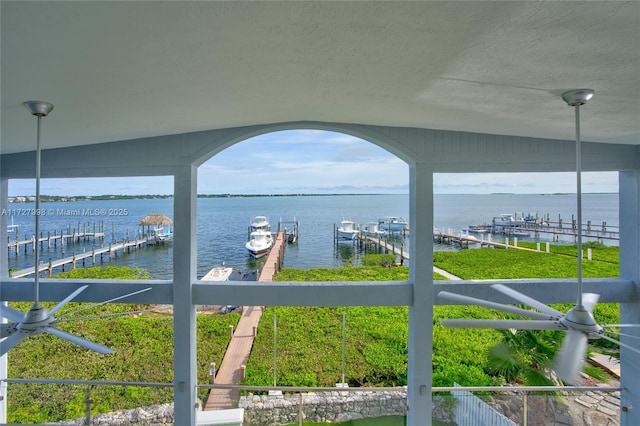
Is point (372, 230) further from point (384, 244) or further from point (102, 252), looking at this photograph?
point (102, 252)

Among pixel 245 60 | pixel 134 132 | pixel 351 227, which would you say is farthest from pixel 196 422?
pixel 351 227

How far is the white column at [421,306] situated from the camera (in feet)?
12.0

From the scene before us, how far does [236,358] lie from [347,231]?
348 inches

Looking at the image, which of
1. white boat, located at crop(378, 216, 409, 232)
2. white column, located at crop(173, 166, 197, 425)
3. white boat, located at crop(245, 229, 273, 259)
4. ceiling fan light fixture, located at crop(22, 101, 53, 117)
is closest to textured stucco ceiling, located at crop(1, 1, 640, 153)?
ceiling fan light fixture, located at crop(22, 101, 53, 117)

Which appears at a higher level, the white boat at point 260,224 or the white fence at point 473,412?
the white boat at point 260,224

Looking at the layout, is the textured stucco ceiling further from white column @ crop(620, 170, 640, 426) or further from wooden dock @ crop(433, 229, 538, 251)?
wooden dock @ crop(433, 229, 538, 251)

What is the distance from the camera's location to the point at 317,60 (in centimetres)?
186

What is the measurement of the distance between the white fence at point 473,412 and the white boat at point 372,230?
9.77 m

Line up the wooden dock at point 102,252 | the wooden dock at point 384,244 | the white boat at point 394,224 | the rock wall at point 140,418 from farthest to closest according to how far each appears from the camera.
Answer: the white boat at point 394,224, the wooden dock at point 384,244, the wooden dock at point 102,252, the rock wall at point 140,418

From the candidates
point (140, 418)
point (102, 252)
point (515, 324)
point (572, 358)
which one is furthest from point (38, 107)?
point (102, 252)

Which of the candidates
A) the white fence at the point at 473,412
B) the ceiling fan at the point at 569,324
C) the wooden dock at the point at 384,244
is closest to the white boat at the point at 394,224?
the wooden dock at the point at 384,244

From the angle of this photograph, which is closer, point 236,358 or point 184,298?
point 184,298

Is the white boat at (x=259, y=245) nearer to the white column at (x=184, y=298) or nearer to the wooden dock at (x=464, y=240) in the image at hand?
the wooden dock at (x=464, y=240)

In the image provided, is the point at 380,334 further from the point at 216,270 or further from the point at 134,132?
the point at 134,132
